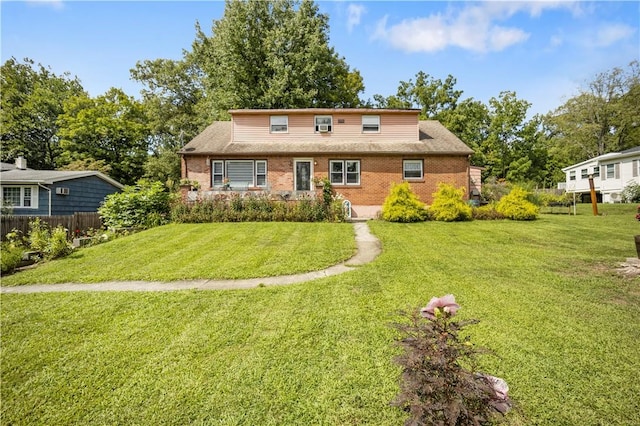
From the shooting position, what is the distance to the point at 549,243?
349 inches

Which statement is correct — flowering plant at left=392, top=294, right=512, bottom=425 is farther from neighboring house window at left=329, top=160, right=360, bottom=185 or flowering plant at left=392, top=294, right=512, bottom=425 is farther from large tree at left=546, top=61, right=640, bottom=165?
large tree at left=546, top=61, right=640, bottom=165

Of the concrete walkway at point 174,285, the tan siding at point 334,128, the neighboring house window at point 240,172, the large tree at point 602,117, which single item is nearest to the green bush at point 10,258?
the concrete walkway at point 174,285

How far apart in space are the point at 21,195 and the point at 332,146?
1883 centimetres

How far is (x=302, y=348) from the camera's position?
3.54 metres

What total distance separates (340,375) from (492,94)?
3722 cm

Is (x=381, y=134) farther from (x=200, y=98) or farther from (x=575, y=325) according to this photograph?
(x=200, y=98)

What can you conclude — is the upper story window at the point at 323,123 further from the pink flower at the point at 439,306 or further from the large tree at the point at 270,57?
the pink flower at the point at 439,306

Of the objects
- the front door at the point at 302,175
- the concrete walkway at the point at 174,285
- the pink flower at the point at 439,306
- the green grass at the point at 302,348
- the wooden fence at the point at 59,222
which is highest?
the front door at the point at 302,175

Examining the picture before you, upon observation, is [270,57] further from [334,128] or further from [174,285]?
[174,285]

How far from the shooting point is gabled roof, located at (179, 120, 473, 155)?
54.9 ft

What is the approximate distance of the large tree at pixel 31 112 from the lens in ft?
104

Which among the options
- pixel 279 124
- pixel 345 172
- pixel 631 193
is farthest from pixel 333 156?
Answer: pixel 631 193

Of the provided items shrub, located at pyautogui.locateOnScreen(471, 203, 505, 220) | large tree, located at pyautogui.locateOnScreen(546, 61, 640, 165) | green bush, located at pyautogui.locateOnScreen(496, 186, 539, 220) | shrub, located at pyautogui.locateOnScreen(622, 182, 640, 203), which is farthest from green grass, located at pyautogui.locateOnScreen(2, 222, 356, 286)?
large tree, located at pyautogui.locateOnScreen(546, 61, 640, 165)

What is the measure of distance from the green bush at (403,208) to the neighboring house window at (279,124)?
331 inches
